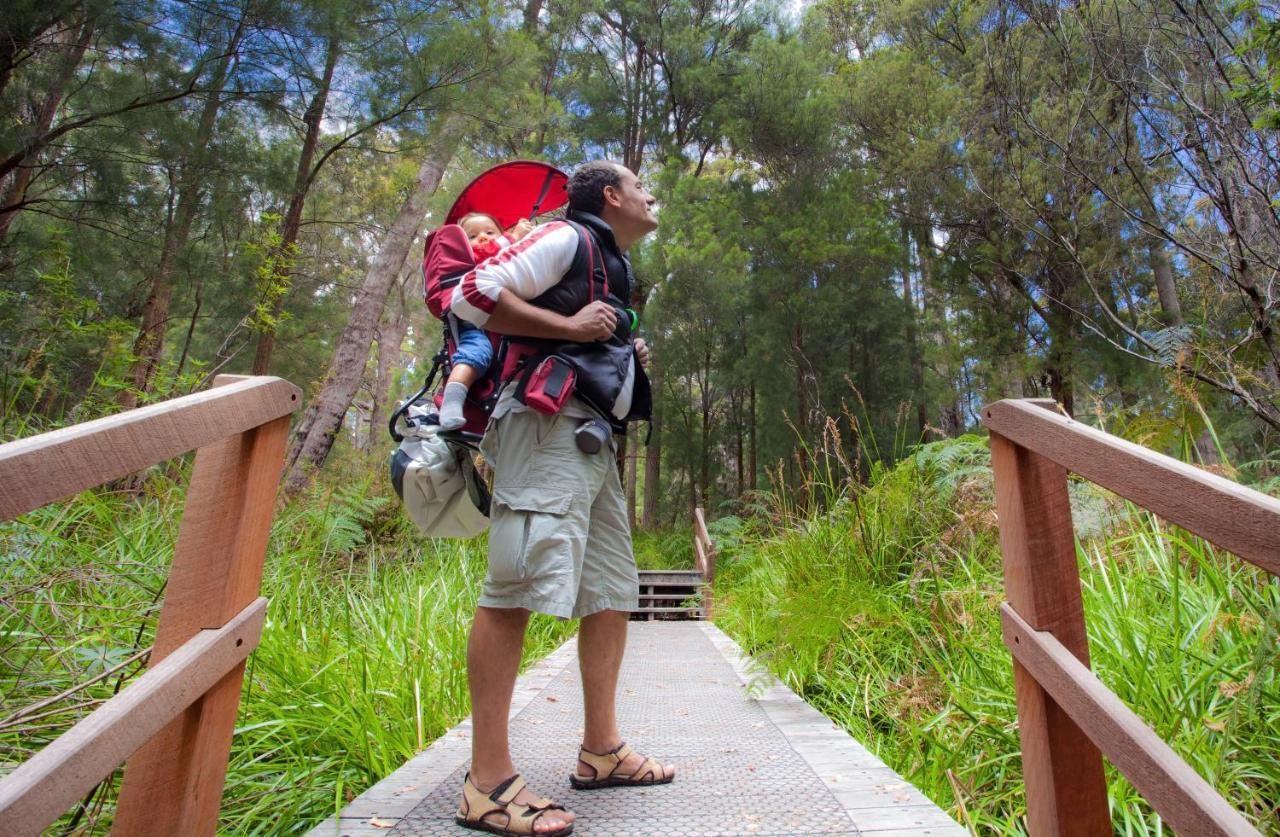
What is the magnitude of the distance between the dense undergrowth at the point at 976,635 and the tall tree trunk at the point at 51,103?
14.2ft

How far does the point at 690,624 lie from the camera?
612cm

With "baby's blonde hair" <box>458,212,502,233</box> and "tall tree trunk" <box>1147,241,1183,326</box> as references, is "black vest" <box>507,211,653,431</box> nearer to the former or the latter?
"baby's blonde hair" <box>458,212,502,233</box>

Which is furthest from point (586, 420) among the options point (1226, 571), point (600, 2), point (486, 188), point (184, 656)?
point (600, 2)

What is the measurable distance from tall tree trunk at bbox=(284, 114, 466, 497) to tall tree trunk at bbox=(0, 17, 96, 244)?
72.2 inches

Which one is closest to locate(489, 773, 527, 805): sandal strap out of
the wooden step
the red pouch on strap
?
the red pouch on strap

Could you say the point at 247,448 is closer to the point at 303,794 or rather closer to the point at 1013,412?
the point at 303,794

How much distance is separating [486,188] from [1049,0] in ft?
18.7

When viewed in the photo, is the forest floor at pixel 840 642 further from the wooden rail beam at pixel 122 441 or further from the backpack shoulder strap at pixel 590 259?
the backpack shoulder strap at pixel 590 259

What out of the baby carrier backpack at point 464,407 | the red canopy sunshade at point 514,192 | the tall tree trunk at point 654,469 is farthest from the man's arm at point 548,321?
the tall tree trunk at point 654,469

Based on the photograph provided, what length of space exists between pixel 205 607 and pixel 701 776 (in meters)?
1.23

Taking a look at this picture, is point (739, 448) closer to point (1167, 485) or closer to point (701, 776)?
point (701, 776)

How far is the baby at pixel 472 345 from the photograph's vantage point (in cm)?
182

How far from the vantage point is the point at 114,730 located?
2.69ft

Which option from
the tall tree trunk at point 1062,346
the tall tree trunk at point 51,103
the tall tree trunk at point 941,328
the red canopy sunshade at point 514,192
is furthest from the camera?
the tall tree trunk at point 941,328
